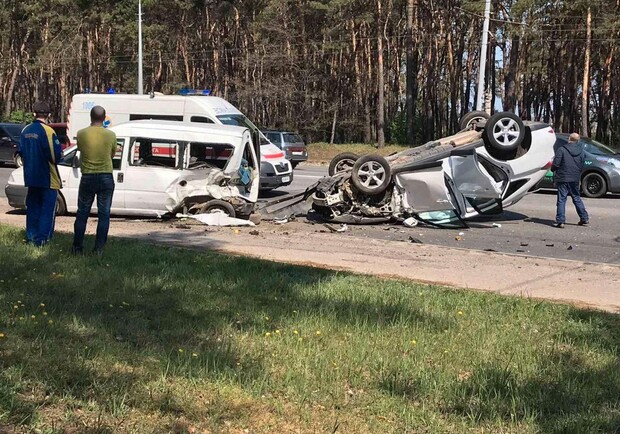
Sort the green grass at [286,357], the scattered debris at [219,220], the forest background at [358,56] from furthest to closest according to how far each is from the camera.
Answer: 1. the forest background at [358,56]
2. the scattered debris at [219,220]
3. the green grass at [286,357]

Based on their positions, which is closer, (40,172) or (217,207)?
(40,172)

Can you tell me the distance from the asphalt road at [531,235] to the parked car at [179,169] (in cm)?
247

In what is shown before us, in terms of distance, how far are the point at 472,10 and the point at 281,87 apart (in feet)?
44.8

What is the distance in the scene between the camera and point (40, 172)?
8.41 metres

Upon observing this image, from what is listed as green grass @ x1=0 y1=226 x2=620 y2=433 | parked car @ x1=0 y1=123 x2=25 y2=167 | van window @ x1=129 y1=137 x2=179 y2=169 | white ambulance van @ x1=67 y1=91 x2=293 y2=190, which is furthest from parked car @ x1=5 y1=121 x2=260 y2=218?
parked car @ x1=0 y1=123 x2=25 y2=167

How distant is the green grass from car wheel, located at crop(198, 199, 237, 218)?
510 centimetres

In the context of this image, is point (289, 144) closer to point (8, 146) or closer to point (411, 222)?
point (8, 146)

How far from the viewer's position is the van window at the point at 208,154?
12320mm

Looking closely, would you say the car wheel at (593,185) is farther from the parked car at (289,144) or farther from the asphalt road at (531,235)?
the parked car at (289,144)

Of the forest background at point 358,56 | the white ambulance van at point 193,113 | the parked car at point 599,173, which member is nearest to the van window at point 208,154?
the white ambulance van at point 193,113

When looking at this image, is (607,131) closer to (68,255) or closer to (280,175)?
(280,175)

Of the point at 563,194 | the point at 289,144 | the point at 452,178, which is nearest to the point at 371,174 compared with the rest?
the point at 452,178

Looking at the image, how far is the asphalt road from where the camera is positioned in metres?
10.6

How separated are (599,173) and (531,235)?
6.74m
